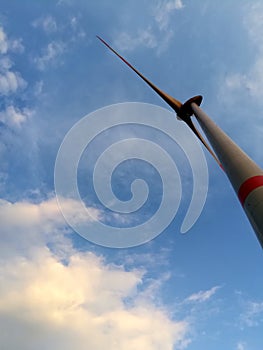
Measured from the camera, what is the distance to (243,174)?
42.3ft

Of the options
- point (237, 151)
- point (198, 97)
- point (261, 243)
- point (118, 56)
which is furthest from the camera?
point (118, 56)

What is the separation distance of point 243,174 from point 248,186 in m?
1.00

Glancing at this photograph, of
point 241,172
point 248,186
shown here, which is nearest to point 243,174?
point 241,172

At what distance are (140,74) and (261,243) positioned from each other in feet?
83.3

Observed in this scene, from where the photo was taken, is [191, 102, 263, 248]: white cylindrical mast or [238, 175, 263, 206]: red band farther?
[238, 175, 263, 206]: red band

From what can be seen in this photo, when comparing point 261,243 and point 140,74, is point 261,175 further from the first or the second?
point 140,74

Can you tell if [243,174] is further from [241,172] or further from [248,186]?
[248,186]

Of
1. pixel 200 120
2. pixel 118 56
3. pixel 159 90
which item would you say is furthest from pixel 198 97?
pixel 118 56

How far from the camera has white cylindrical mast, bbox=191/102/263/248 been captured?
11.0 metres

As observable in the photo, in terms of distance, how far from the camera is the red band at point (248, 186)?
1180cm

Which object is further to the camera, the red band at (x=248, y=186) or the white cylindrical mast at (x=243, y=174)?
the red band at (x=248, y=186)

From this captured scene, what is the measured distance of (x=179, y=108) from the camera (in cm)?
2867

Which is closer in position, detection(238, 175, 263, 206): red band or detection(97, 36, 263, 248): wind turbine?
detection(97, 36, 263, 248): wind turbine

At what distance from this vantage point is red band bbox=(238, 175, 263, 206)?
11.8m
